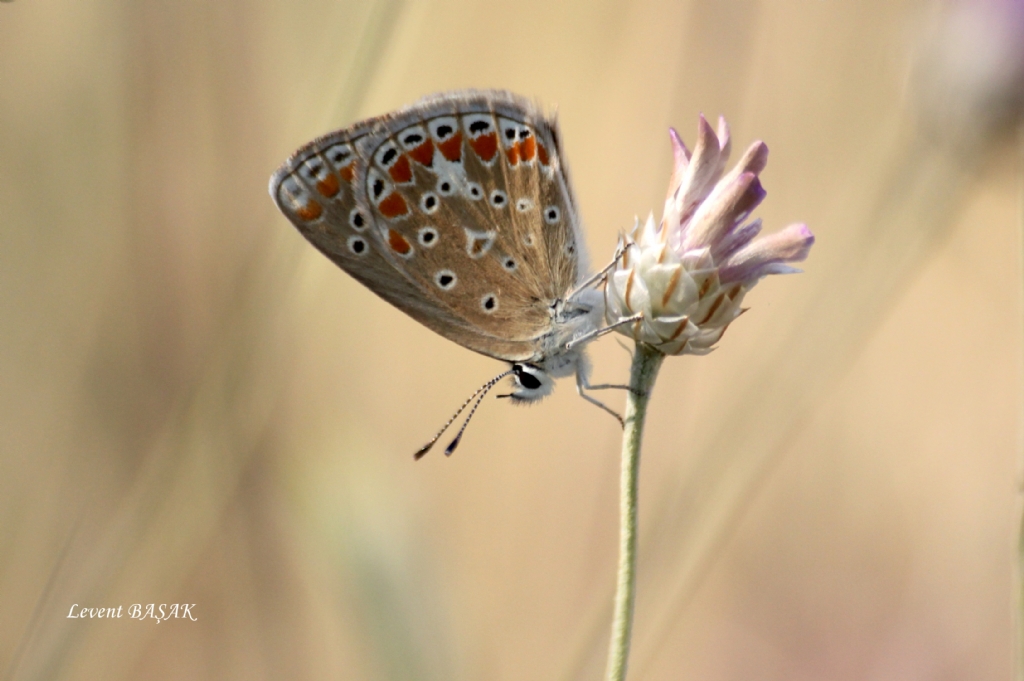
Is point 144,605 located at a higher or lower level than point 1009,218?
lower

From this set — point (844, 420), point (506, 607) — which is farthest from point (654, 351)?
point (844, 420)

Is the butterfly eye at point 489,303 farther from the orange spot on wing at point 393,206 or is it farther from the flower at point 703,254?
the flower at point 703,254

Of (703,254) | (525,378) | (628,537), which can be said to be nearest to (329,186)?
(525,378)

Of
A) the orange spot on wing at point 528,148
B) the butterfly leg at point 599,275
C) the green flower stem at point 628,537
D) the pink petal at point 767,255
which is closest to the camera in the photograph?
the green flower stem at point 628,537

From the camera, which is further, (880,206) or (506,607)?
(506,607)

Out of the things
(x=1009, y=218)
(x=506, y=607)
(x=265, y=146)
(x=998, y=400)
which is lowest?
(x=506, y=607)

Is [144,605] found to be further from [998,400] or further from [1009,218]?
[1009,218]

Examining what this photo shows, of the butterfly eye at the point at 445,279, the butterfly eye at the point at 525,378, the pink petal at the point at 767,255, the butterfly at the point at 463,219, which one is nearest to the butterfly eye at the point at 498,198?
the butterfly at the point at 463,219

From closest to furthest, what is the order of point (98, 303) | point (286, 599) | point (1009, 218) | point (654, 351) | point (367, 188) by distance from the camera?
point (654, 351), point (367, 188), point (286, 599), point (98, 303), point (1009, 218)
